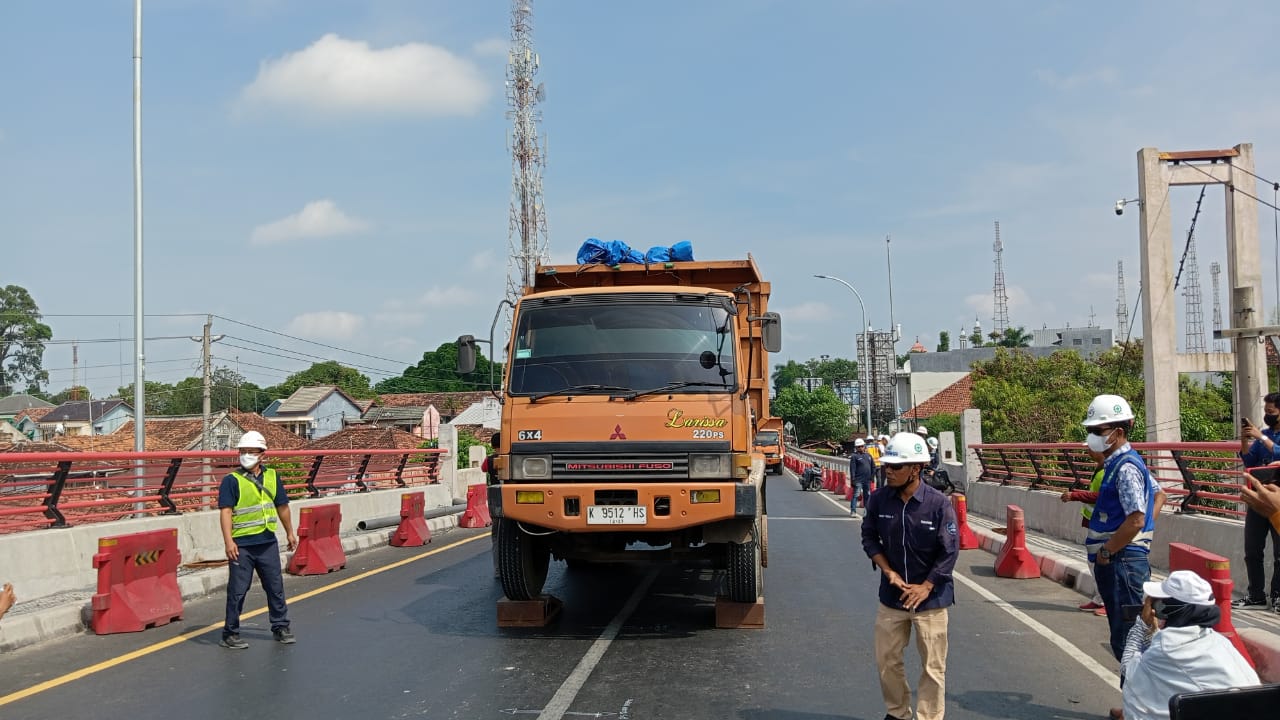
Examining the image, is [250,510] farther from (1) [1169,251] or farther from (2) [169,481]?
(1) [1169,251]

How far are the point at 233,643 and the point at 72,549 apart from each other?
3.69 m

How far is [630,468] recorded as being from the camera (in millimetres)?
8391

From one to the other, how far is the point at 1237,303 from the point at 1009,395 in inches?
1324

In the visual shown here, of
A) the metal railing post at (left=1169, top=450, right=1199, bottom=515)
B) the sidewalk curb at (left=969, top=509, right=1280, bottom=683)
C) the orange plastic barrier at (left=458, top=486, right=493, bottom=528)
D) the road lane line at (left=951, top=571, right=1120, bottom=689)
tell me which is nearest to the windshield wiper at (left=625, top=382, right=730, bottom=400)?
the road lane line at (left=951, top=571, right=1120, bottom=689)

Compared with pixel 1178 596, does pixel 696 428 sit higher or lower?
higher

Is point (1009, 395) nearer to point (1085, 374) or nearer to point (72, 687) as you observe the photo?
point (1085, 374)

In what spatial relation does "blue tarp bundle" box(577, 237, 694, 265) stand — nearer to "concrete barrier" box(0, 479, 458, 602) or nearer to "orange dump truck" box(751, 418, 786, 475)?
"orange dump truck" box(751, 418, 786, 475)

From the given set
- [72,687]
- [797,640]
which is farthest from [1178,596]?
[72,687]

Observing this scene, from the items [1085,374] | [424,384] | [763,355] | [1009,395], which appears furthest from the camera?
[424,384]

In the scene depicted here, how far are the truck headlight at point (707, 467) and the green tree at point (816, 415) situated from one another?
9004 cm

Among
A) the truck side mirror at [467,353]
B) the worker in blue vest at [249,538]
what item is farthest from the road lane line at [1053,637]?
the worker in blue vest at [249,538]

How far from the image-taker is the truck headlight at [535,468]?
847 centimetres

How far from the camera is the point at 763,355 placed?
1134 cm

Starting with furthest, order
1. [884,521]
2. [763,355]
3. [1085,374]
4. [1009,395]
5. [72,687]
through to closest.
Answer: [1085,374] → [1009,395] → [763,355] → [72,687] → [884,521]
